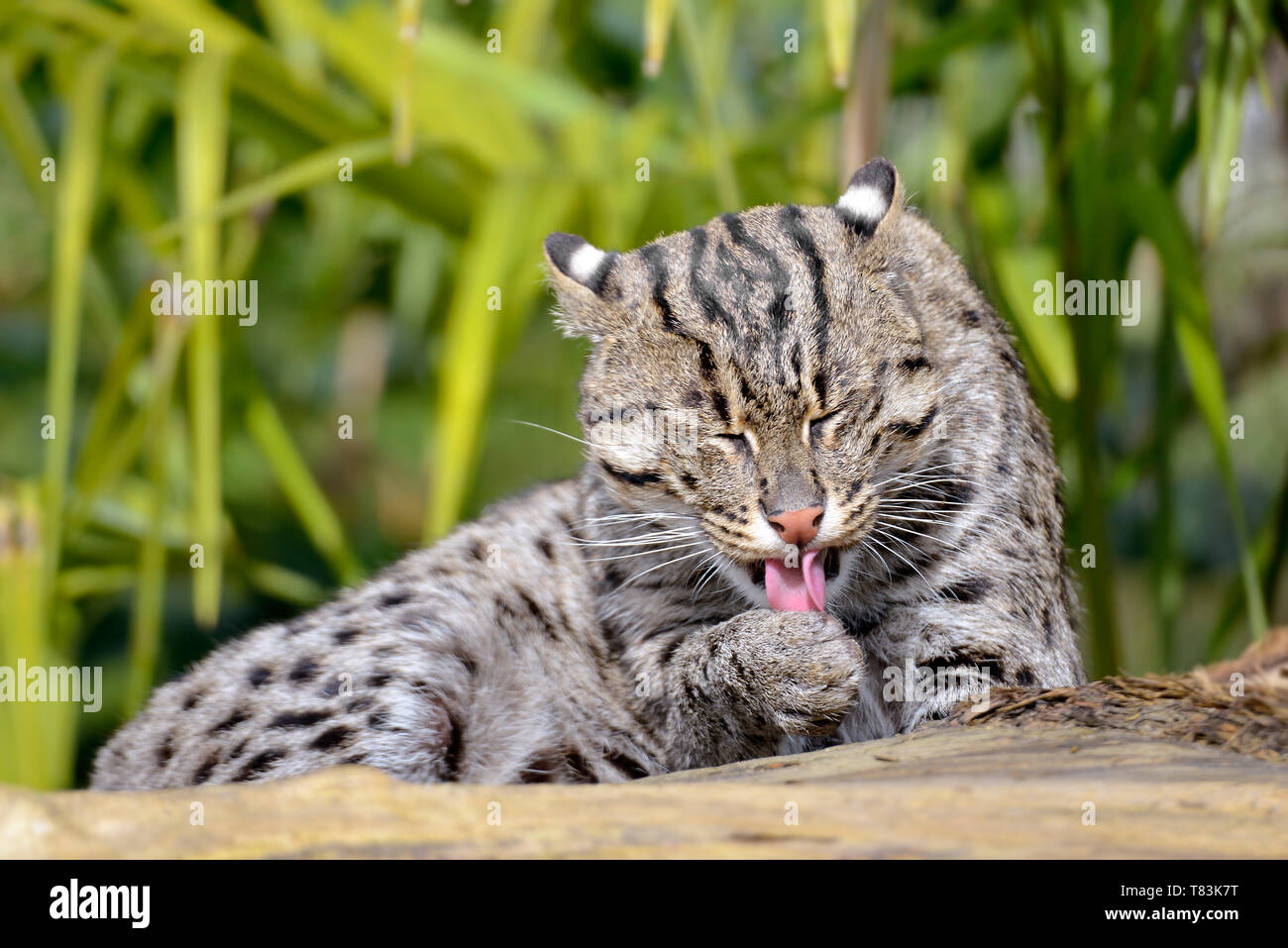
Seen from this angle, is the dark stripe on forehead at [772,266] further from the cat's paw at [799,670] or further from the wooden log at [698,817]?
the wooden log at [698,817]

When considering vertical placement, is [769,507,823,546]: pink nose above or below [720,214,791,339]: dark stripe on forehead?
below

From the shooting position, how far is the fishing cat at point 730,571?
3617 millimetres

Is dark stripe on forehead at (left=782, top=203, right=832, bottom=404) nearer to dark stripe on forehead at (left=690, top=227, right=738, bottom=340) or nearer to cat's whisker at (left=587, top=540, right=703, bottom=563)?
dark stripe on forehead at (left=690, top=227, right=738, bottom=340)

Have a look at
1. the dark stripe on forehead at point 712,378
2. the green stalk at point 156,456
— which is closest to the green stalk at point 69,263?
the green stalk at point 156,456

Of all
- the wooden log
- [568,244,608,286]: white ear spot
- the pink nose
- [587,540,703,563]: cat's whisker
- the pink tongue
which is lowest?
the wooden log

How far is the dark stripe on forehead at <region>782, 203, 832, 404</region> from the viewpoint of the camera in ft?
11.9

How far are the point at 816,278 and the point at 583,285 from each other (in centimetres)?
77

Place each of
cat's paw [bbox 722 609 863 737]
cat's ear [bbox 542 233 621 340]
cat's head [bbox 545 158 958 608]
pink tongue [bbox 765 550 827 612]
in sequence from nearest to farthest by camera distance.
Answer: cat's paw [bbox 722 609 863 737] < cat's head [bbox 545 158 958 608] < pink tongue [bbox 765 550 827 612] < cat's ear [bbox 542 233 621 340]

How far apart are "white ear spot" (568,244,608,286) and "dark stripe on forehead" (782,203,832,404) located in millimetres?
610

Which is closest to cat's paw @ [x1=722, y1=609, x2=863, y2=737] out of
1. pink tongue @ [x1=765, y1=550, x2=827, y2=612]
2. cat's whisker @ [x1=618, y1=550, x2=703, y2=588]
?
pink tongue @ [x1=765, y1=550, x2=827, y2=612]
